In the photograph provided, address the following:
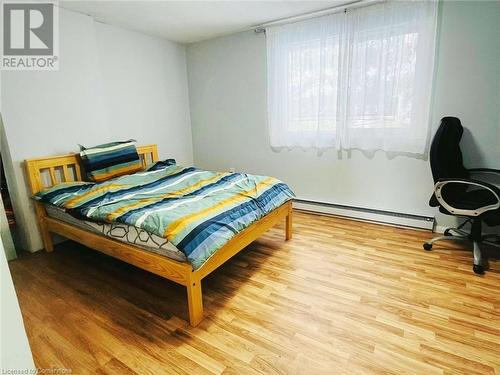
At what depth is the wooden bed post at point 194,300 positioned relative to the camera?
1.57 metres

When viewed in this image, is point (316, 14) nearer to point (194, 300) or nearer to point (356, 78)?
point (356, 78)

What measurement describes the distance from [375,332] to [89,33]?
3.67m

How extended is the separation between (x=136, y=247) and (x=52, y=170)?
5.07 feet

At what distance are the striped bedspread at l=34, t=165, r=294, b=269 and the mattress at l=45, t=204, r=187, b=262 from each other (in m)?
0.05

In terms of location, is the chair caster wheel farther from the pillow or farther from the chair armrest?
the pillow

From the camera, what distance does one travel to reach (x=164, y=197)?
84.4 inches

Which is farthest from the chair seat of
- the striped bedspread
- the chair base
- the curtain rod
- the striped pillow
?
the striped pillow

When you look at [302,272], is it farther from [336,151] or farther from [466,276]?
[336,151]

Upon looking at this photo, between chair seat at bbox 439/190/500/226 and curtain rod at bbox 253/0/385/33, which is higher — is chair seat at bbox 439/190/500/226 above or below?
below

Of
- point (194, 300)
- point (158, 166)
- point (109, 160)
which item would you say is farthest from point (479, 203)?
point (109, 160)

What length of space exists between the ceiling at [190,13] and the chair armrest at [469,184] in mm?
1976

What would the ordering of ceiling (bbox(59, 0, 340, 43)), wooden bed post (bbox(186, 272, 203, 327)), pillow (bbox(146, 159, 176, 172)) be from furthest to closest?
pillow (bbox(146, 159, 176, 172)) → ceiling (bbox(59, 0, 340, 43)) → wooden bed post (bbox(186, 272, 203, 327))

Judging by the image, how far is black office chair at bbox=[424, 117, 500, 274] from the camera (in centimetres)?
203

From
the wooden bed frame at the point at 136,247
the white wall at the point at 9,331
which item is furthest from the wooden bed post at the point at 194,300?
the white wall at the point at 9,331
